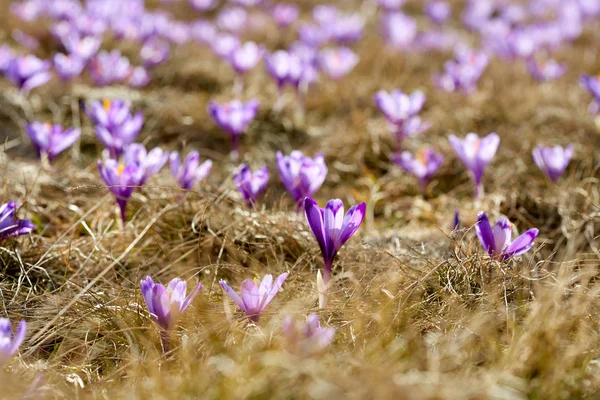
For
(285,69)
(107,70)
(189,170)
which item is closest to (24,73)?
(107,70)

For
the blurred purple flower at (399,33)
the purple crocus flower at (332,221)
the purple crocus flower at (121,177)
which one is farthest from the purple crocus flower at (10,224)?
the blurred purple flower at (399,33)

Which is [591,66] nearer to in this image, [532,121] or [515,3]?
[532,121]

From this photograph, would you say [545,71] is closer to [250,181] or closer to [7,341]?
[250,181]

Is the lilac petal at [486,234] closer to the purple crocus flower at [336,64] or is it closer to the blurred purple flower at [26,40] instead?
the purple crocus flower at [336,64]

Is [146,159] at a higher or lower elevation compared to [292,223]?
higher

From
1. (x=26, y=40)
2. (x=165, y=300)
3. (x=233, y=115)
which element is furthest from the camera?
(x=26, y=40)

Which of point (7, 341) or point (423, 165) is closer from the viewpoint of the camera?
point (7, 341)

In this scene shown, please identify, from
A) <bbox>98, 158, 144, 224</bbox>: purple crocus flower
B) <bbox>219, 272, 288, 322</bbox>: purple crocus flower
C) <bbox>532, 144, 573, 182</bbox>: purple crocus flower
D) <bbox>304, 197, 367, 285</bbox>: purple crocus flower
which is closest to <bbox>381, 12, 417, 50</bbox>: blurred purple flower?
<bbox>532, 144, 573, 182</bbox>: purple crocus flower
